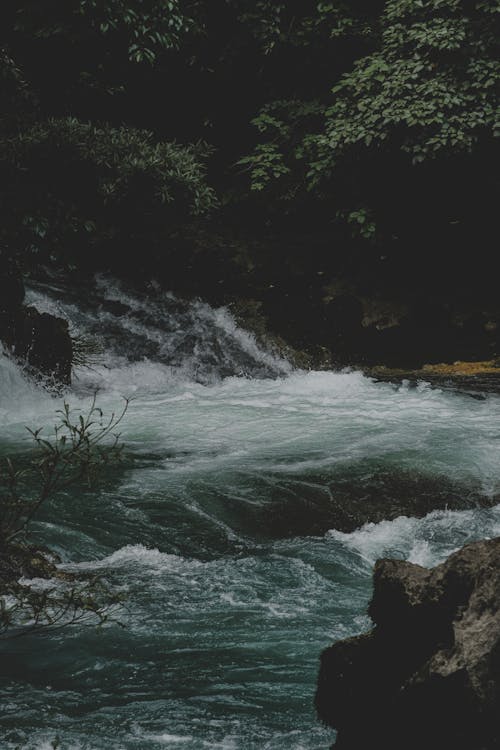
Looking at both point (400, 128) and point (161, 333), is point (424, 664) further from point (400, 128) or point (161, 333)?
point (400, 128)

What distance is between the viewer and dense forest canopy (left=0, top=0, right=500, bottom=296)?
9.11m

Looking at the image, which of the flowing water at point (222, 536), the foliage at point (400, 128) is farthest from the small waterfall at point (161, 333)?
the foliage at point (400, 128)

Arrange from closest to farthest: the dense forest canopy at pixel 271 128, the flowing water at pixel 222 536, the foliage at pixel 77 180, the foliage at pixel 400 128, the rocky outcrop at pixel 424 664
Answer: the rocky outcrop at pixel 424 664
the flowing water at pixel 222 536
the foliage at pixel 77 180
the dense forest canopy at pixel 271 128
the foliage at pixel 400 128

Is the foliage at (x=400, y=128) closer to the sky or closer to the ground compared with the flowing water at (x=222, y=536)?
closer to the sky

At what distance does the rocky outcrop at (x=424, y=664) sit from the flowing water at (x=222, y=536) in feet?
1.58

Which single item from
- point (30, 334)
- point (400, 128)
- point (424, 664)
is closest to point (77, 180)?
point (30, 334)

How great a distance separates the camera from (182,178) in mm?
9539

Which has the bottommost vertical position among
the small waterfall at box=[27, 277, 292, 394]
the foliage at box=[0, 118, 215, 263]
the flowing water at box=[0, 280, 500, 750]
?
the flowing water at box=[0, 280, 500, 750]

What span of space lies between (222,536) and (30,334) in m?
4.68

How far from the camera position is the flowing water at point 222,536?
3.24 meters

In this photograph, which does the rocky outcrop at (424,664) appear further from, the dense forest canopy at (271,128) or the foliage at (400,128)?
the foliage at (400,128)

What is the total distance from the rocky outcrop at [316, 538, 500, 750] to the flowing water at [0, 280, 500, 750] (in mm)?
483

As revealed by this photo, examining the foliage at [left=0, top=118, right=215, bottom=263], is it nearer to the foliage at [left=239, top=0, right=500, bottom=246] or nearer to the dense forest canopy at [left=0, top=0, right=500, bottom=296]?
the dense forest canopy at [left=0, top=0, right=500, bottom=296]

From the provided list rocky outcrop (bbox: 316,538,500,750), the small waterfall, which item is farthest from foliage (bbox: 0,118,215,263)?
rocky outcrop (bbox: 316,538,500,750)
